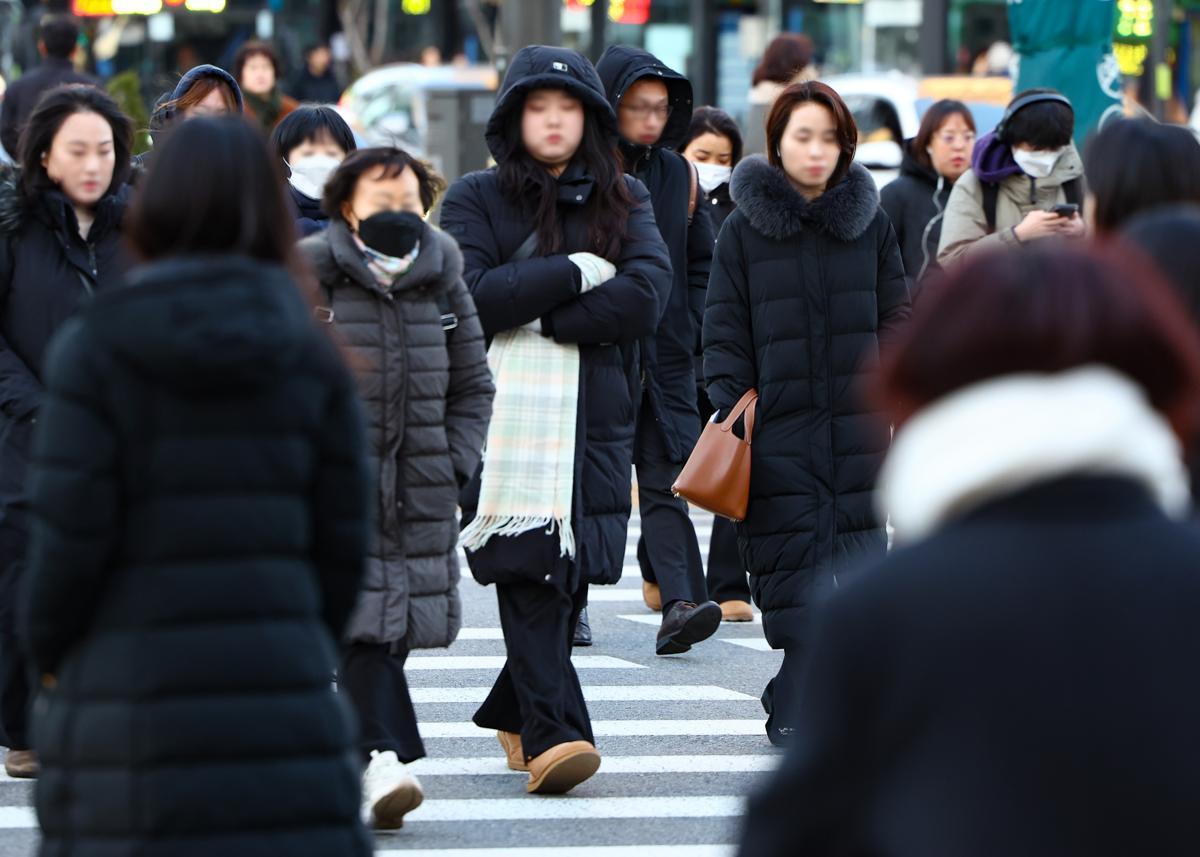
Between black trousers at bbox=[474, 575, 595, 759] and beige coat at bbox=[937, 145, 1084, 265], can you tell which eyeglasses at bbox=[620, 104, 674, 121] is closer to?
beige coat at bbox=[937, 145, 1084, 265]

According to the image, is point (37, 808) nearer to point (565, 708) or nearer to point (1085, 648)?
point (1085, 648)

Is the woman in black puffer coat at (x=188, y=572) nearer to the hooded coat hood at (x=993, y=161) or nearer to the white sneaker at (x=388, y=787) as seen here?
the white sneaker at (x=388, y=787)

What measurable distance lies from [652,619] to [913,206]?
228 cm

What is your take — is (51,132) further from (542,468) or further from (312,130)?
(542,468)

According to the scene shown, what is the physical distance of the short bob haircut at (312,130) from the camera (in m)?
7.30

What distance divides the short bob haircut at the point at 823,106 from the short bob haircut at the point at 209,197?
11.0 ft

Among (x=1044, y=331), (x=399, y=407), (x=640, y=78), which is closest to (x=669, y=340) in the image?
(x=640, y=78)

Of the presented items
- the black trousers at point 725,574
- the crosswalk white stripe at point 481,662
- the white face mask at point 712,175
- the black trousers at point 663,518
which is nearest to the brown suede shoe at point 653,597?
the black trousers at point 725,574

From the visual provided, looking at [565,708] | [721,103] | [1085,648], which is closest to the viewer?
[1085,648]

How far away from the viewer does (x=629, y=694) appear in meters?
7.88

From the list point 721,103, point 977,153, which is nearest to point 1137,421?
point 977,153

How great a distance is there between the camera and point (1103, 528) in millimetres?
2381

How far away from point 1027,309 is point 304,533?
1.54 metres

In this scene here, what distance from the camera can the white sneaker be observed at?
5.74 metres
